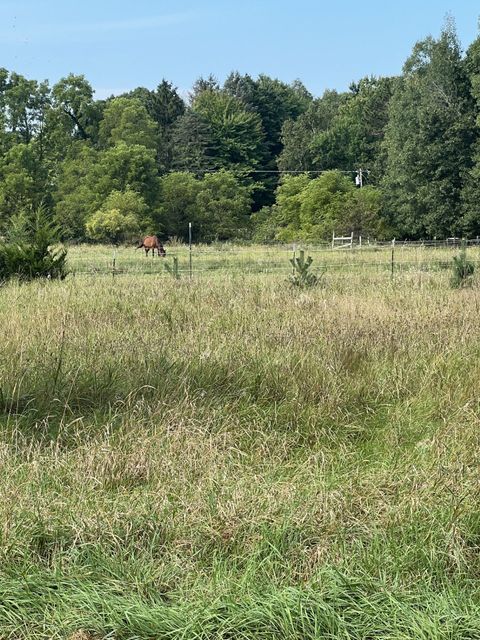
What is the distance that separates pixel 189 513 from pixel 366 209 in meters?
50.2

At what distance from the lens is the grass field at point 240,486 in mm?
2523

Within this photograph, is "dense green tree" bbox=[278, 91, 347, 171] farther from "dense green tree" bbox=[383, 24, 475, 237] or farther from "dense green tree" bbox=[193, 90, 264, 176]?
"dense green tree" bbox=[383, 24, 475, 237]

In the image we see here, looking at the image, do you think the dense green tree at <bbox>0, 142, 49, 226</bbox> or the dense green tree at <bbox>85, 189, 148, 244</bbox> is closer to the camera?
the dense green tree at <bbox>85, 189, 148, 244</bbox>

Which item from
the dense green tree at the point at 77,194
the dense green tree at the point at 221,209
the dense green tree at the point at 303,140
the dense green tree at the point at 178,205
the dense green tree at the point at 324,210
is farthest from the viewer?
the dense green tree at the point at 303,140

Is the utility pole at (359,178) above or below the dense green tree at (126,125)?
below

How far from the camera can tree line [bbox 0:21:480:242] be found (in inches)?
1833

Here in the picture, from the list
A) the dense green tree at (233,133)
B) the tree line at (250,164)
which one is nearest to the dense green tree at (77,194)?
the tree line at (250,164)

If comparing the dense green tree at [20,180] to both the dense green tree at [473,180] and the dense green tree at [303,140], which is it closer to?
the dense green tree at [303,140]

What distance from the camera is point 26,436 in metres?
4.32

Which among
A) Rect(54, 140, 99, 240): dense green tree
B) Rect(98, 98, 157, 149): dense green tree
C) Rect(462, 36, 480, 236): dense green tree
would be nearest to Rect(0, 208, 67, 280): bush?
Rect(54, 140, 99, 240): dense green tree

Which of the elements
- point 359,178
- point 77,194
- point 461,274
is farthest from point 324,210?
point 461,274

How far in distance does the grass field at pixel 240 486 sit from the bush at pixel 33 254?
27.2ft

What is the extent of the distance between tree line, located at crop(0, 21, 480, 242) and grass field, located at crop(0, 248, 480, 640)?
1302 inches

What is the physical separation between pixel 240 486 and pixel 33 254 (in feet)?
41.6
